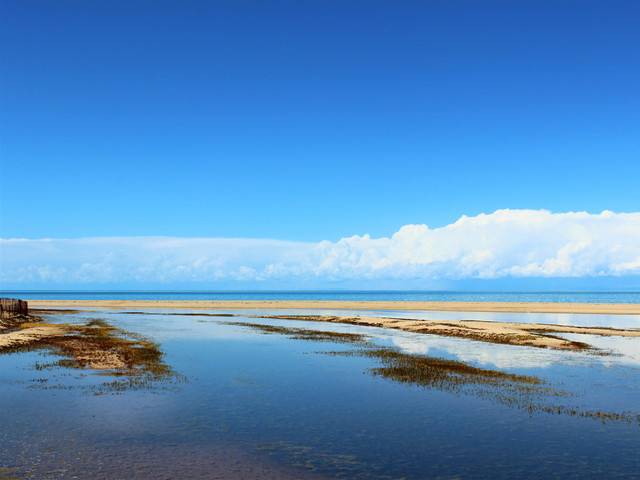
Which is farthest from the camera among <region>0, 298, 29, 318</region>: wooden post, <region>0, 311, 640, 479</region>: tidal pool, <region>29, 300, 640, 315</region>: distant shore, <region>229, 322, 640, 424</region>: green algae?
<region>29, 300, 640, 315</region>: distant shore

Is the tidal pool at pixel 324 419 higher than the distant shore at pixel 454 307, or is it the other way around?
the tidal pool at pixel 324 419

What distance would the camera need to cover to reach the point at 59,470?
13.4m

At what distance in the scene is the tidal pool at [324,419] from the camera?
1432 centimetres

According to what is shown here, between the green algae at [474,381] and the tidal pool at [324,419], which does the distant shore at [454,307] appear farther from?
the tidal pool at [324,419]

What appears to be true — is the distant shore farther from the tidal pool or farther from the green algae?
the tidal pool

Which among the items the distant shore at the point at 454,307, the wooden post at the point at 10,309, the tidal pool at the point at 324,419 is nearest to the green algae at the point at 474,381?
the tidal pool at the point at 324,419

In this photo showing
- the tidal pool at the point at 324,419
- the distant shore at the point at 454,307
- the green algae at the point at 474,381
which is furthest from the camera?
the distant shore at the point at 454,307

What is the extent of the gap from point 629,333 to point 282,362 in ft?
150

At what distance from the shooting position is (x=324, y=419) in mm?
19609

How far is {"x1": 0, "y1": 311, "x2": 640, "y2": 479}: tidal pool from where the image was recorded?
14320mm

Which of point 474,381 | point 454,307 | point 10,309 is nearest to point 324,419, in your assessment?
point 474,381

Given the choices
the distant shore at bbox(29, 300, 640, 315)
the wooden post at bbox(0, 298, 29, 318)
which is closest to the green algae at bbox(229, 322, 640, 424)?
the wooden post at bbox(0, 298, 29, 318)

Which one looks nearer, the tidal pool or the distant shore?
the tidal pool

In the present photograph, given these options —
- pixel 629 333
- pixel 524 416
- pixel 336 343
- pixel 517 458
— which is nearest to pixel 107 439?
pixel 517 458
